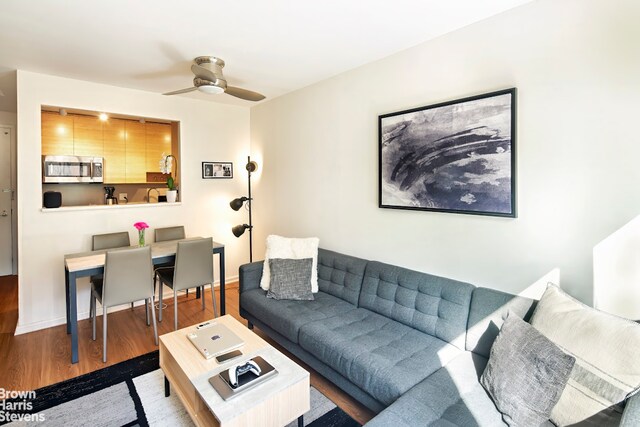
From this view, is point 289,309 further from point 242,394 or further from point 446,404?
point 446,404

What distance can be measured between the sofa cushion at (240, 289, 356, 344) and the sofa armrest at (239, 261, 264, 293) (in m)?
0.07

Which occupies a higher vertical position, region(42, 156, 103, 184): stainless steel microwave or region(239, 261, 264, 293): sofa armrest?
region(42, 156, 103, 184): stainless steel microwave

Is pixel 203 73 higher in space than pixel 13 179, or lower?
higher

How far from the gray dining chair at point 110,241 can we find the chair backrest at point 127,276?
819mm

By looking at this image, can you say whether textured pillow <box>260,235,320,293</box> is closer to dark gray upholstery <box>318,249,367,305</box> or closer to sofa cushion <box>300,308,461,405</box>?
dark gray upholstery <box>318,249,367,305</box>

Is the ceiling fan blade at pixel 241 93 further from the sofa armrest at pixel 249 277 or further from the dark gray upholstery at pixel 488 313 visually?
the dark gray upholstery at pixel 488 313

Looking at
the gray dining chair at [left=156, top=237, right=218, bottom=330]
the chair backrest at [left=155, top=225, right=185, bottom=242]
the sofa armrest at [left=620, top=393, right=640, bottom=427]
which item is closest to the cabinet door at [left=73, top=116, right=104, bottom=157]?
the chair backrest at [left=155, top=225, right=185, bottom=242]

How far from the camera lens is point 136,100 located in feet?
12.4

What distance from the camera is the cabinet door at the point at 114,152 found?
15.9 feet

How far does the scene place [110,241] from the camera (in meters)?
3.54

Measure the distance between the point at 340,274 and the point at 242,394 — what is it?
1.53 meters

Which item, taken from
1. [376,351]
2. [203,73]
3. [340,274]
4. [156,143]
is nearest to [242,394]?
[376,351]

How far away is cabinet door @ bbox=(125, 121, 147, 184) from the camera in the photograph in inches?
199

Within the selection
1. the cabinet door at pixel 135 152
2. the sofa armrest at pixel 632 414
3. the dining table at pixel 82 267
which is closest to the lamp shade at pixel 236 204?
the dining table at pixel 82 267
